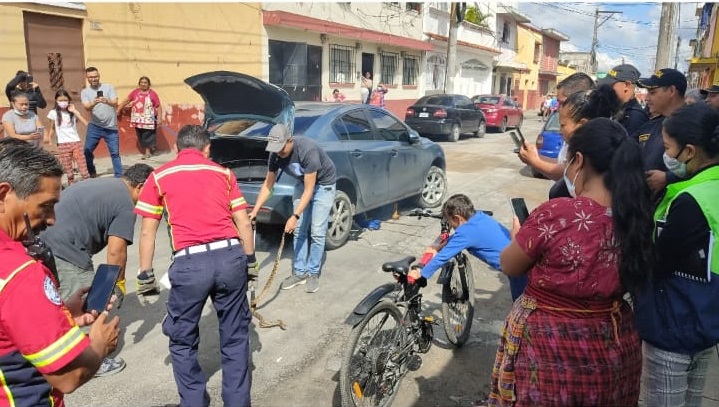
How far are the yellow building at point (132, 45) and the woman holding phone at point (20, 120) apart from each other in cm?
245

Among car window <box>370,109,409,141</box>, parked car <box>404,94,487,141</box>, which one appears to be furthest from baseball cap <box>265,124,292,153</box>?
parked car <box>404,94,487,141</box>

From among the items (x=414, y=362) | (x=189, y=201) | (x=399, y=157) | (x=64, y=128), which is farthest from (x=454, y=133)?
(x=189, y=201)

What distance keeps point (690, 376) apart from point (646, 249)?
Result: 2.79 ft

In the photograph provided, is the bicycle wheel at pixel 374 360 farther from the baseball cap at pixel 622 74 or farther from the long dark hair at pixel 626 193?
the baseball cap at pixel 622 74

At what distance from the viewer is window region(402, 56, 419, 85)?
2239cm

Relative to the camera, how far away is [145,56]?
10.9 meters

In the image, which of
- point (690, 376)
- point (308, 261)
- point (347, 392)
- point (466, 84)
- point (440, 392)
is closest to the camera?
point (690, 376)

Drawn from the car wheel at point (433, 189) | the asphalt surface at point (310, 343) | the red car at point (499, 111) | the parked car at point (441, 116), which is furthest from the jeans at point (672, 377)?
the red car at point (499, 111)

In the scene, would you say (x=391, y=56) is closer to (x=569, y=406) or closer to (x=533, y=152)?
(x=533, y=152)

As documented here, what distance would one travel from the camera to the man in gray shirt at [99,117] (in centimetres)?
837

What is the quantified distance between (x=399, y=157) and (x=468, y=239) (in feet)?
12.5

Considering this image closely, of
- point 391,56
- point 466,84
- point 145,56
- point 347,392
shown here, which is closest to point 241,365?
point 347,392

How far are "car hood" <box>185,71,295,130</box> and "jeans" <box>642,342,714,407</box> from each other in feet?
12.8

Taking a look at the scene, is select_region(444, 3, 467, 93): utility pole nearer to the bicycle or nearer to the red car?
the red car
